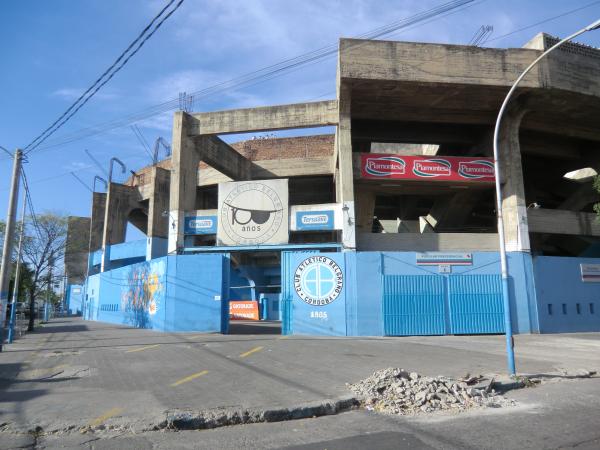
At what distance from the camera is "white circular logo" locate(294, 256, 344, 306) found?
19.1 m

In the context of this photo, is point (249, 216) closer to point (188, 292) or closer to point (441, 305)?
point (188, 292)

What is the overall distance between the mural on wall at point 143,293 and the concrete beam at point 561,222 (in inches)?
739

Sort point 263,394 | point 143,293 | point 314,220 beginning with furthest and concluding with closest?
1. point 143,293
2. point 314,220
3. point 263,394

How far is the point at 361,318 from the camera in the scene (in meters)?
18.9

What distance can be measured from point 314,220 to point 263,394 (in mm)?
13674

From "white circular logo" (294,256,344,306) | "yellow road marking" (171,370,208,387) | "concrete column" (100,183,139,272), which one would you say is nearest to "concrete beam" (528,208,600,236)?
"white circular logo" (294,256,344,306)

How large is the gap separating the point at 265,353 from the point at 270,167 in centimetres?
1868

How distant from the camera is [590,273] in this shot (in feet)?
70.5

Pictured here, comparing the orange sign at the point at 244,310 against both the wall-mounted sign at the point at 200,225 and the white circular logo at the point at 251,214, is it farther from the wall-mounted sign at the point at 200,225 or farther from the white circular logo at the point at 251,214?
the white circular logo at the point at 251,214

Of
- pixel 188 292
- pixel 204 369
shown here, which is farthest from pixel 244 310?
pixel 204 369

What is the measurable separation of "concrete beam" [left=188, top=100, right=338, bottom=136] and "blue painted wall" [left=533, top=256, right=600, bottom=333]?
40.2 feet

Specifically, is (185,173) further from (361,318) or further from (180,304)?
(361,318)

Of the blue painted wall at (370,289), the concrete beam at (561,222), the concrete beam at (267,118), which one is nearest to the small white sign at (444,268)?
the blue painted wall at (370,289)

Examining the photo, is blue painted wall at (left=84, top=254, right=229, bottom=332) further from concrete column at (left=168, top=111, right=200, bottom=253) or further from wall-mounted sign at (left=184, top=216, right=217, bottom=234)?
wall-mounted sign at (left=184, top=216, right=217, bottom=234)
